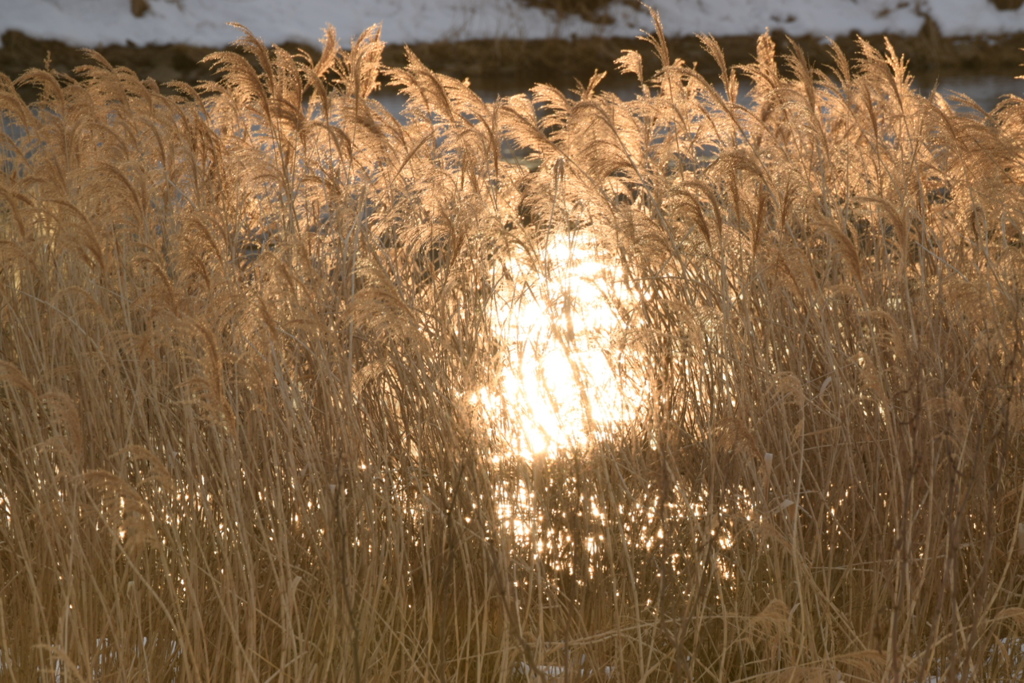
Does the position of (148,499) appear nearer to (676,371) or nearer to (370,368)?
(370,368)

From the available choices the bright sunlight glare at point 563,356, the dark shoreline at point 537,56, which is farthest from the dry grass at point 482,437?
the dark shoreline at point 537,56

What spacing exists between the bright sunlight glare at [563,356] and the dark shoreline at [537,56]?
8.54 m

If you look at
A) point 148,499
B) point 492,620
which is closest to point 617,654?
point 492,620

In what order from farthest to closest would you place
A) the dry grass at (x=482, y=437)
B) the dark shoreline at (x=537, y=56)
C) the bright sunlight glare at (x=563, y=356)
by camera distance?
the dark shoreline at (x=537, y=56)
the bright sunlight glare at (x=563, y=356)
the dry grass at (x=482, y=437)

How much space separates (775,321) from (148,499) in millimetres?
1502

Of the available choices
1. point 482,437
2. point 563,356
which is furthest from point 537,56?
point 482,437

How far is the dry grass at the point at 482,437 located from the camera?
1.80 m

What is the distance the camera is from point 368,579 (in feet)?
6.34

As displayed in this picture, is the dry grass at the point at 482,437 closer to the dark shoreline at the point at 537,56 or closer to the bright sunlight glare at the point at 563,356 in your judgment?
the bright sunlight glare at the point at 563,356

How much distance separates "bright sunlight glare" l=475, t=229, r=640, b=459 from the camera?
2270 mm

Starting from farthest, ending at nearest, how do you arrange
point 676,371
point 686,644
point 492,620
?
point 676,371 → point 492,620 → point 686,644

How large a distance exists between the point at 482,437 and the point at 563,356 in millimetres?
400

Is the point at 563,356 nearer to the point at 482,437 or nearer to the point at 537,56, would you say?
the point at 482,437

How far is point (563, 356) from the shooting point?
2.46 meters
